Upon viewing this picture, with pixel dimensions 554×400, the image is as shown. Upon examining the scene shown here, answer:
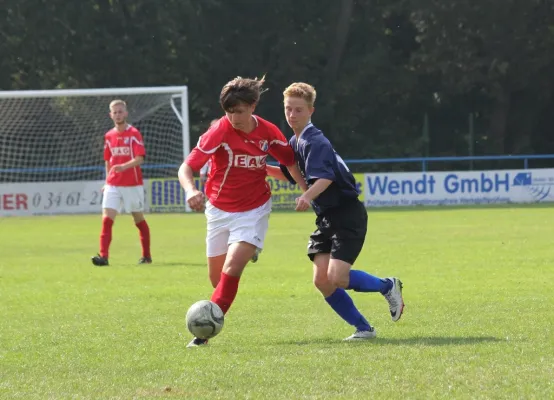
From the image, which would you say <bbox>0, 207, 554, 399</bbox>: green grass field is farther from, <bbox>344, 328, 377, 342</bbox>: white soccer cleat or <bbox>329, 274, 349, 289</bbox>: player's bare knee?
<bbox>329, 274, 349, 289</bbox>: player's bare knee

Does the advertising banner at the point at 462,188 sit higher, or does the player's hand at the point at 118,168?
the player's hand at the point at 118,168

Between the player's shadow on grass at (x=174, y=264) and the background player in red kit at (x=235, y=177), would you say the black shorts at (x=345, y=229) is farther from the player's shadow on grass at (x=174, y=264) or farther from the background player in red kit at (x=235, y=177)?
the player's shadow on grass at (x=174, y=264)

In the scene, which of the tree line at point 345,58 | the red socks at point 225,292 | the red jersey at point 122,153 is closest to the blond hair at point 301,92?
the red socks at point 225,292

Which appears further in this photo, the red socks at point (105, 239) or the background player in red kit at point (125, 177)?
the background player in red kit at point (125, 177)

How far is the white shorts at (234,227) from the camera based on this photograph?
714 centimetres

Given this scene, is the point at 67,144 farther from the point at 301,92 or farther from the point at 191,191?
the point at 191,191

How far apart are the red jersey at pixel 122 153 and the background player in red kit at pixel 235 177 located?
708cm

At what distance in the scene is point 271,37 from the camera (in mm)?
41156

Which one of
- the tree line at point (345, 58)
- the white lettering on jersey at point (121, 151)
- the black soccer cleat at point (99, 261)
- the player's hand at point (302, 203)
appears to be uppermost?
the tree line at point (345, 58)

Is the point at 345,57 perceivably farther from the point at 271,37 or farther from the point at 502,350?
the point at 502,350

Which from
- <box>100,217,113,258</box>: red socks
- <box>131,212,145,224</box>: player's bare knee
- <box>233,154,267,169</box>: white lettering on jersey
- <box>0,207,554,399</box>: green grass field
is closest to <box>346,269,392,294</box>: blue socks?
<box>0,207,554,399</box>: green grass field

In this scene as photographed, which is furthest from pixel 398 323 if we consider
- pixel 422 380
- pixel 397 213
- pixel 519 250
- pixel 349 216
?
pixel 397 213

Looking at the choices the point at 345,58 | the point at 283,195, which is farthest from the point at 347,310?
the point at 345,58

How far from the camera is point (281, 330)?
7.55 metres
